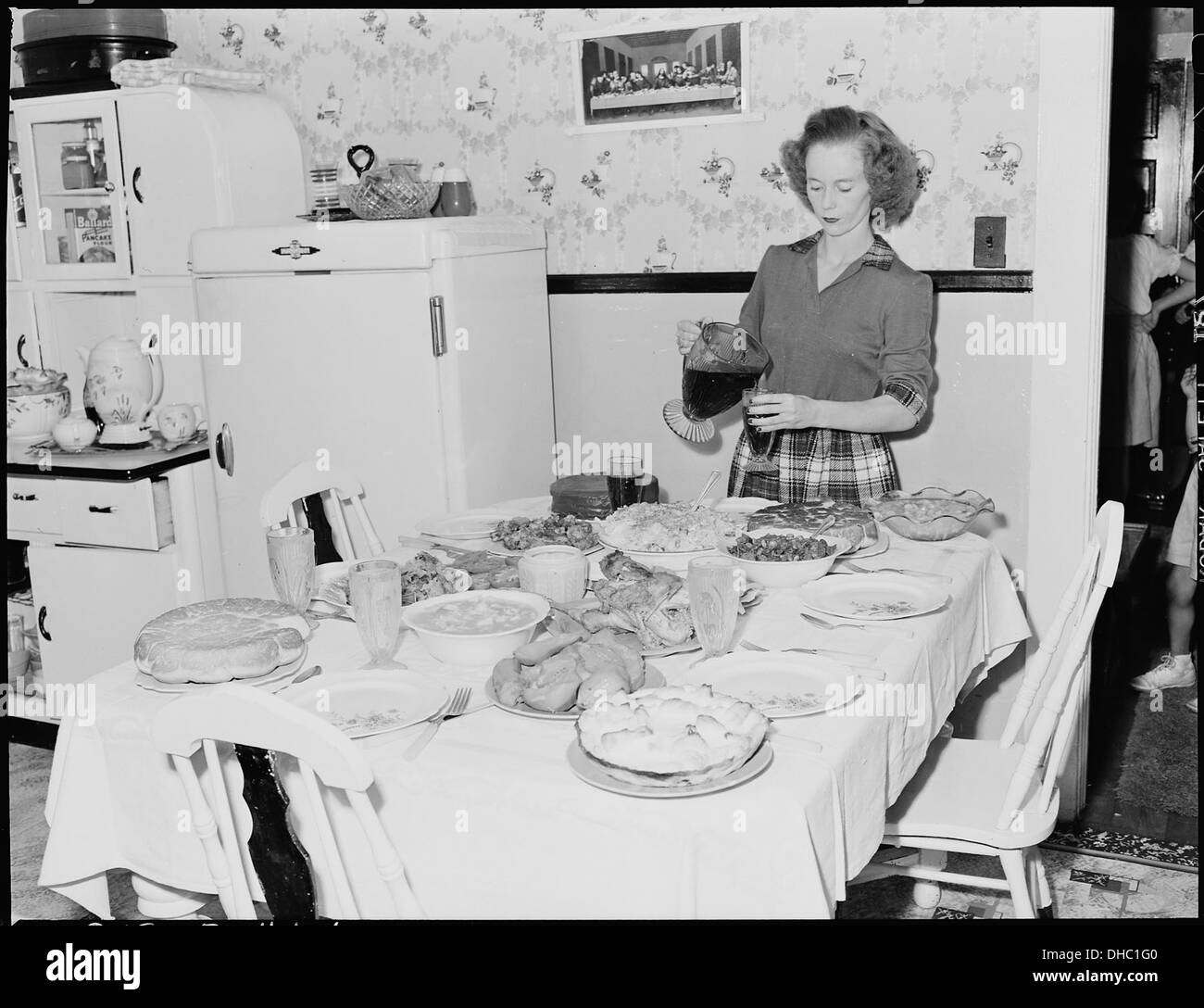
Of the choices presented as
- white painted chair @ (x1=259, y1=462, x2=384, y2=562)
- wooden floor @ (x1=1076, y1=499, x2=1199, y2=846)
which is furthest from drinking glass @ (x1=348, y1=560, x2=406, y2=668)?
wooden floor @ (x1=1076, y1=499, x2=1199, y2=846)

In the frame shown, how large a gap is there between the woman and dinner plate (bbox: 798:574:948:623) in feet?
2.16

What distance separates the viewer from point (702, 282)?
3.11 m

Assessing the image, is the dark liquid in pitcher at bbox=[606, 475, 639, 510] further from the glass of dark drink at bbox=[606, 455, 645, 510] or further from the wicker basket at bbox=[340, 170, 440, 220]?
the wicker basket at bbox=[340, 170, 440, 220]

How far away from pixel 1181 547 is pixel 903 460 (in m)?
0.96

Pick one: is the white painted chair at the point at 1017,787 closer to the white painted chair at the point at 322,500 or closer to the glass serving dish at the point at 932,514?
the glass serving dish at the point at 932,514

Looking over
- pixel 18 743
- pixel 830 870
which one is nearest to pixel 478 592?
pixel 830 870

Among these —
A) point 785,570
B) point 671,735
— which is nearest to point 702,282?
point 785,570

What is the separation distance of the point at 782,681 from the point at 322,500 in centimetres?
122

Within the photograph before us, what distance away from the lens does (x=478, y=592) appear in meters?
1.82

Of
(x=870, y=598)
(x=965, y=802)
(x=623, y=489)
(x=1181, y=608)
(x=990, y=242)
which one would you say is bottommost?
(x=1181, y=608)

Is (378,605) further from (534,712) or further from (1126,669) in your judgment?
(1126,669)

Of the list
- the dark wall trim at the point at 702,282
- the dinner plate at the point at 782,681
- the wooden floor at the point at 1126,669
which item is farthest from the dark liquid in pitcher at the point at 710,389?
the wooden floor at the point at 1126,669

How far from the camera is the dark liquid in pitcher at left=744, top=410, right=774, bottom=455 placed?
2672 millimetres

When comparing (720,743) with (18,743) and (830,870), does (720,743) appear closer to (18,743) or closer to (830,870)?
(830,870)
